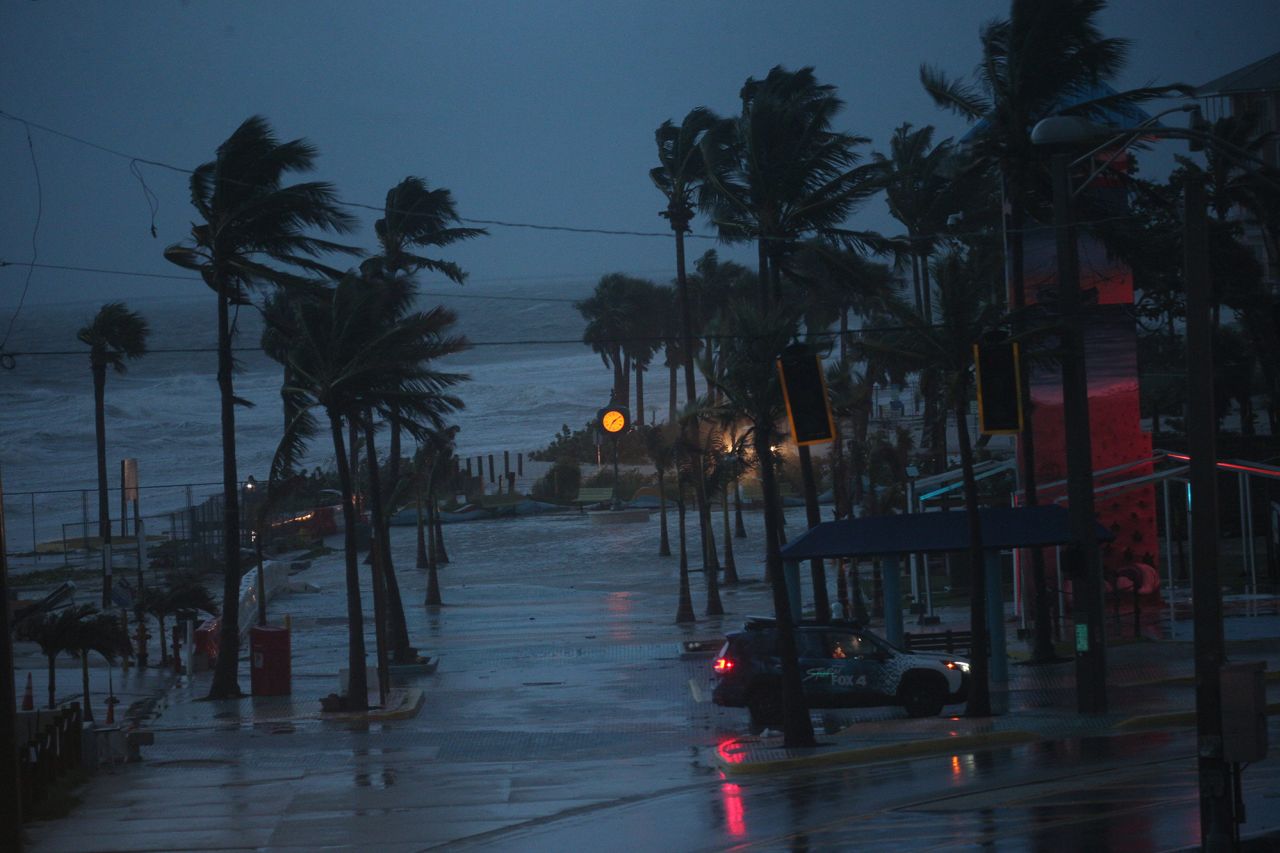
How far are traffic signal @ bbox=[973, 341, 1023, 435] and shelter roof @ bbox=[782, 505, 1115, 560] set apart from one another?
3542mm

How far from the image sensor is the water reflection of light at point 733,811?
50.0 feet

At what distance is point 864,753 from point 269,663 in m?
15.1

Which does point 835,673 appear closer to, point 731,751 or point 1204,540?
point 731,751

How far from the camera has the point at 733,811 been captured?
16562 millimetres

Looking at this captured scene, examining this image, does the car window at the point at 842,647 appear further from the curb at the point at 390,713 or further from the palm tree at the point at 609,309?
the palm tree at the point at 609,309

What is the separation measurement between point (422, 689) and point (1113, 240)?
17528mm

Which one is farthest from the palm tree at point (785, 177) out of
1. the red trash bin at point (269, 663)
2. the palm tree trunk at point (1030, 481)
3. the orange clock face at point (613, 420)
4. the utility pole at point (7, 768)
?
the orange clock face at point (613, 420)

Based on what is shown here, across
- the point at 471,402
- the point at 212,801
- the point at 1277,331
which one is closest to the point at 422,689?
the point at 212,801

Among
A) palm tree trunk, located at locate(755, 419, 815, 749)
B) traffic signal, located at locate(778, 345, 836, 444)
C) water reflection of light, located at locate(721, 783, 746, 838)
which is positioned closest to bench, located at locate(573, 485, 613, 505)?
traffic signal, located at locate(778, 345, 836, 444)

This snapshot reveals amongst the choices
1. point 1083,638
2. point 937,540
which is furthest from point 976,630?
point 937,540

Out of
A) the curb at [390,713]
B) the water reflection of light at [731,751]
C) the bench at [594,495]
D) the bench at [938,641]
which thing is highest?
the bench at [594,495]

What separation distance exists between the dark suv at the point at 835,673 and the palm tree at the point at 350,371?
8042mm

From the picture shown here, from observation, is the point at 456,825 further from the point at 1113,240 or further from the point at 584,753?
the point at 1113,240

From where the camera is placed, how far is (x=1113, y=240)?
1251 inches
